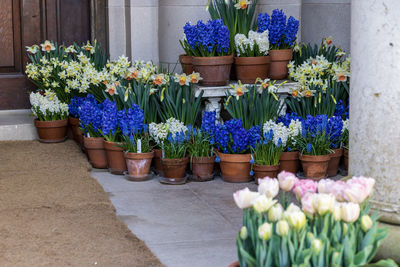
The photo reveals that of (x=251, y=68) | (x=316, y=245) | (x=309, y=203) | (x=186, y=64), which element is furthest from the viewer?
(x=186, y=64)

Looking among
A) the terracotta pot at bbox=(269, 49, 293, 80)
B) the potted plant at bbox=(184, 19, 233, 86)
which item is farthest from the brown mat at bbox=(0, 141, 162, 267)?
the terracotta pot at bbox=(269, 49, 293, 80)

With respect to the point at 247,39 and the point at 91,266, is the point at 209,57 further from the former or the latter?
the point at 91,266

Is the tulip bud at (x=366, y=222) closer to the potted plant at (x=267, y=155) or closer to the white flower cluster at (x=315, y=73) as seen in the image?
the potted plant at (x=267, y=155)

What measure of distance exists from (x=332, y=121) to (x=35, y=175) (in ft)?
6.70

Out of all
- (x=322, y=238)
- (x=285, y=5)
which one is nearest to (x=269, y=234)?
(x=322, y=238)

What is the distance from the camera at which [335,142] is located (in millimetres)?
4879

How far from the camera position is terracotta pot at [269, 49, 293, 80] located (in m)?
5.14

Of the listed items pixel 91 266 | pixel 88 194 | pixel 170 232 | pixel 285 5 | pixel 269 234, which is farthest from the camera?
pixel 285 5

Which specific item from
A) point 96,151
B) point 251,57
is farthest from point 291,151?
point 96,151

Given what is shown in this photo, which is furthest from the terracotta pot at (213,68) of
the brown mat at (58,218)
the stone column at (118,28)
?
the stone column at (118,28)

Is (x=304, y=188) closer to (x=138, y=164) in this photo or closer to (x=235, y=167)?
(x=235, y=167)

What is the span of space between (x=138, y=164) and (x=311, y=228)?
2625 millimetres

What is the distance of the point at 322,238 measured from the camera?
81.7 inches

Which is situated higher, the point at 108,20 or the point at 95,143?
the point at 108,20
